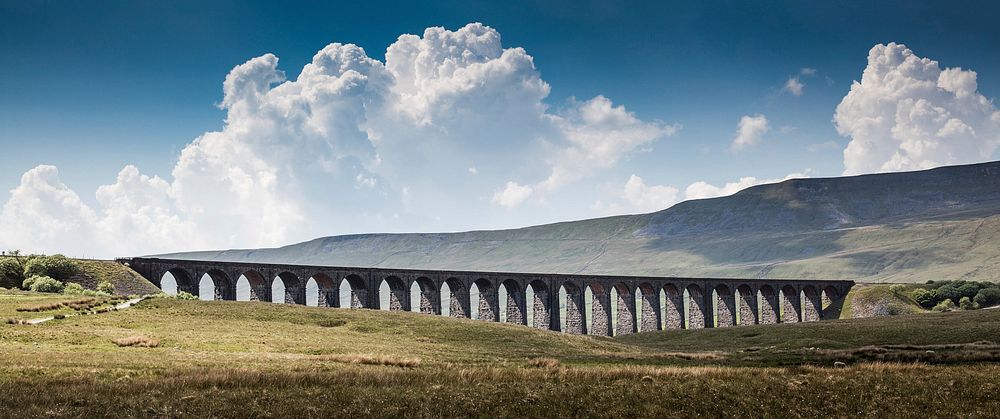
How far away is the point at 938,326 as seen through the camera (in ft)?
220

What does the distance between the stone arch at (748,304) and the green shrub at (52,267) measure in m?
105

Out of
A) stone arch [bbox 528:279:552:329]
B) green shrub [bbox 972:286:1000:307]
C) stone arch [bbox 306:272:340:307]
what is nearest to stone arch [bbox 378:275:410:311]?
stone arch [bbox 306:272:340:307]

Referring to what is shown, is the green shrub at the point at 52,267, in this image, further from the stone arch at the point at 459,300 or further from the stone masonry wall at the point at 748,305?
the stone masonry wall at the point at 748,305

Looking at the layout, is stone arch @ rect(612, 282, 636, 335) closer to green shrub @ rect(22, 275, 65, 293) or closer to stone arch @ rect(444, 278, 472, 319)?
stone arch @ rect(444, 278, 472, 319)

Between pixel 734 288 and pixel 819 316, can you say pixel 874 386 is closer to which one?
pixel 734 288

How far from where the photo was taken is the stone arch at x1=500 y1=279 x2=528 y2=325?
10538 cm

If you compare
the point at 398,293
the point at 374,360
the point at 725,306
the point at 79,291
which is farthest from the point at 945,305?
the point at 79,291

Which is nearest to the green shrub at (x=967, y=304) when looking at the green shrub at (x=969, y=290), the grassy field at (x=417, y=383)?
the green shrub at (x=969, y=290)

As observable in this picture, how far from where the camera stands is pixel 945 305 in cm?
12125

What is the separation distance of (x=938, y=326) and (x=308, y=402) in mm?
64389

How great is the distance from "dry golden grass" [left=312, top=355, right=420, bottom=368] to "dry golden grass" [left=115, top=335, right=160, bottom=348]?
11.0 meters

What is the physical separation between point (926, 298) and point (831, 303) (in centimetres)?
1935

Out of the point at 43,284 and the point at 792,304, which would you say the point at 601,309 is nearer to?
the point at 792,304

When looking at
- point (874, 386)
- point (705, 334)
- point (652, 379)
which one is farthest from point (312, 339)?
point (705, 334)
